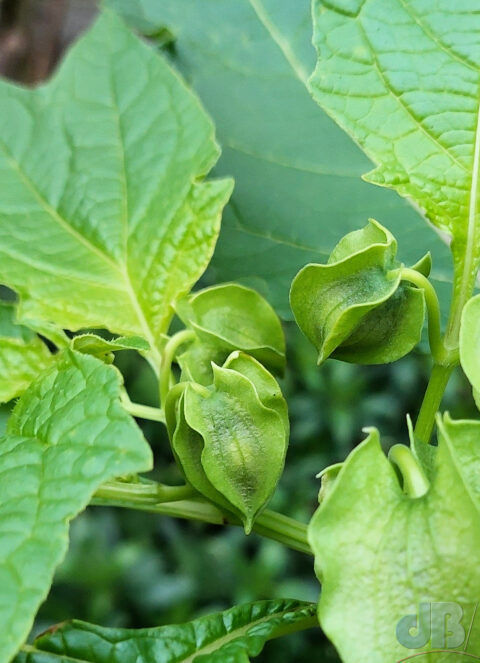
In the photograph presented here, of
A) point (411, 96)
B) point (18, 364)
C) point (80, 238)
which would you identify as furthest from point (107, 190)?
point (411, 96)

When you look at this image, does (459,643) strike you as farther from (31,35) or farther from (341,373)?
(31,35)

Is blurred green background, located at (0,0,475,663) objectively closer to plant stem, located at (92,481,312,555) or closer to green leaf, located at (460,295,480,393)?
plant stem, located at (92,481,312,555)

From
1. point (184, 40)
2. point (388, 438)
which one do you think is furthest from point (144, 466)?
point (388, 438)

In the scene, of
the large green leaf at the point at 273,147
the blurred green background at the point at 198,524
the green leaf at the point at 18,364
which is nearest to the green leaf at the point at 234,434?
the green leaf at the point at 18,364

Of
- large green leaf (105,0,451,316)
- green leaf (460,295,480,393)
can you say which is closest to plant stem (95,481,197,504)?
green leaf (460,295,480,393)

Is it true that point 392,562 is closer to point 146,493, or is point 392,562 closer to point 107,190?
point 146,493

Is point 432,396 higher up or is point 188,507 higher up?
point 432,396
